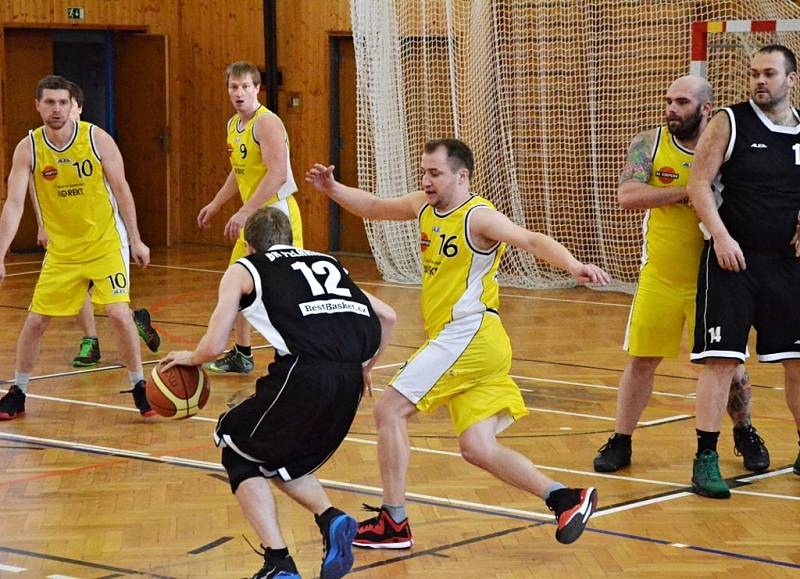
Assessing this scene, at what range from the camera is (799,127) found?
6.15 meters

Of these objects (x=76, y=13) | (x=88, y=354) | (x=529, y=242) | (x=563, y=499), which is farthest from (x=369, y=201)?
(x=76, y=13)

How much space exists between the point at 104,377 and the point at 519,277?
6.38 m

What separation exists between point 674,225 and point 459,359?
5.21ft

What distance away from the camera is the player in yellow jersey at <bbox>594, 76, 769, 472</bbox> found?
248 inches

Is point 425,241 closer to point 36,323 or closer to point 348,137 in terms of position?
point 36,323

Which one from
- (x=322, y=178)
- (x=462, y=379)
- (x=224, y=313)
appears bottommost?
(x=462, y=379)

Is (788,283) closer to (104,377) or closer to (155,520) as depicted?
(155,520)

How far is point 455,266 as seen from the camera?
5.48 metres

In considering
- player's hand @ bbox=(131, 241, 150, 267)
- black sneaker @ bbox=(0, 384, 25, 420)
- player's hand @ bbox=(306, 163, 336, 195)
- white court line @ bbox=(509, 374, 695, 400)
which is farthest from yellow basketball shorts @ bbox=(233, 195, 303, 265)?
player's hand @ bbox=(306, 163, 336, 195)

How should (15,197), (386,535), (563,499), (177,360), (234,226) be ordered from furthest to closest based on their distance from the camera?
(234,226) → (15,197) → (386,535) → (563,499) → (177,360)

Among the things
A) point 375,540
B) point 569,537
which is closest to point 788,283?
point 569,537

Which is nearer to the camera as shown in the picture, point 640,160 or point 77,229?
point 640,160

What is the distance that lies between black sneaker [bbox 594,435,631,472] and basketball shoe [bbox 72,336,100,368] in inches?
162

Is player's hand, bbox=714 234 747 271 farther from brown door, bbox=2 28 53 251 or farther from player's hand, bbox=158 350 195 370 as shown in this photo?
brown door, bbox=2 28 53 251
